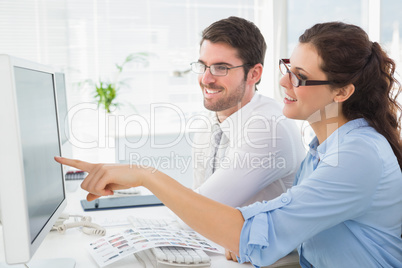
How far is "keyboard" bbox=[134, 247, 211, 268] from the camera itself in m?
1.10

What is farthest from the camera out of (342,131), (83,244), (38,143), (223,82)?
(223,82)

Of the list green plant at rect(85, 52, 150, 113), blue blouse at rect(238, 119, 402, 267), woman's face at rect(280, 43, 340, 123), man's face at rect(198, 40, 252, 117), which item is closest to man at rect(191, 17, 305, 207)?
man's face at rect(198, 40, 252, 117)

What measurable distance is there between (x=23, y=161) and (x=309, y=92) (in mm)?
785

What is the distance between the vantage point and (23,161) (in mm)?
776

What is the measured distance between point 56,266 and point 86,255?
Answer: 0.13m

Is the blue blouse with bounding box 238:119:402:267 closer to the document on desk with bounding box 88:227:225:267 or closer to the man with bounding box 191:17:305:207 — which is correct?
the document on desk with bounding box 88:227:225:267

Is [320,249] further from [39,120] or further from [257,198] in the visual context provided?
[39,120]

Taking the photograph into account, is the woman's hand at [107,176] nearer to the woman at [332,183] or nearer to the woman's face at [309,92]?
the woman at [332,183]

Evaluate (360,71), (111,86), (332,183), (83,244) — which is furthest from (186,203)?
(111,86)

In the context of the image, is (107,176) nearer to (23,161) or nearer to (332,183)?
(23,161)

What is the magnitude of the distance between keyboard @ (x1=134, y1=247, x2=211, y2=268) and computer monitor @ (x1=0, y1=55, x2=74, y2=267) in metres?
0.29

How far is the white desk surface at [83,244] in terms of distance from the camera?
116 cm

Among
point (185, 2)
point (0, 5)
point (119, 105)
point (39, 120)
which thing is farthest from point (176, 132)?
point (39, 120)

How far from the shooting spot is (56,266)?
3.60 ft
